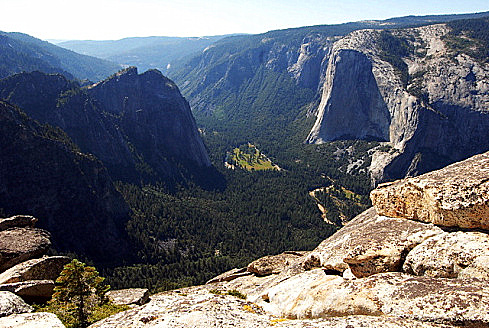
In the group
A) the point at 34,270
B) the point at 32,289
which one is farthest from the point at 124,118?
the point at 32,289

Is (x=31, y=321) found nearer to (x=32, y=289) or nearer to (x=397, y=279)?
(x=32, y=289)

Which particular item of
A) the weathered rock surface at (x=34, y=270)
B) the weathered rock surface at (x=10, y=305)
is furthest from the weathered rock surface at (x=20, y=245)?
the weathered rock surface at (x=10, y=305)

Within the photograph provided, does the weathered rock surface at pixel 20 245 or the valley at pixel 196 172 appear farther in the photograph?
the valley at pixel 196 172

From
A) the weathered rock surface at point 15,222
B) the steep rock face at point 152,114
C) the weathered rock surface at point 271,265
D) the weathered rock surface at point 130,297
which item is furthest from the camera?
the steep rock face at point 152,114

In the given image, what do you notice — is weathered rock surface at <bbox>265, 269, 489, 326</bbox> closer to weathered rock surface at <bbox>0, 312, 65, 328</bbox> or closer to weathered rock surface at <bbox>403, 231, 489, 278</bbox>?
weathered rock surface at <bbox>403, 231, 489, 278</bbox>

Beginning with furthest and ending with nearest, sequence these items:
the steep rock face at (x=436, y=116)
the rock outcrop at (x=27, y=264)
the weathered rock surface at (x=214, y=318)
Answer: the steep rock face at (x=436, y=116), the rock outcrop at (x=27, y=264), the weathered rock surface at (x=214, y=318)

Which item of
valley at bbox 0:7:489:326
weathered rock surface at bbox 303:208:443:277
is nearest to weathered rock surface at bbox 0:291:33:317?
valley at bbox 0:7:489:326

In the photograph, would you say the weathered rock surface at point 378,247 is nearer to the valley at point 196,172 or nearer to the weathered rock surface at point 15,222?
the valley at point 196,172
